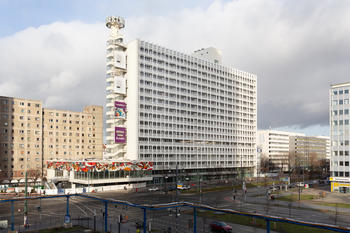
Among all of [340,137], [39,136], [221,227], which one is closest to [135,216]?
[221,227]

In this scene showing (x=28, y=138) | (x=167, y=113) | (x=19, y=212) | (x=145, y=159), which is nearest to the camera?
(x=19, y=212)

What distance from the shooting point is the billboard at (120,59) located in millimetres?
114794

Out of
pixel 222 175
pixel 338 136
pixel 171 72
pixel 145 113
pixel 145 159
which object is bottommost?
pixel 222 175

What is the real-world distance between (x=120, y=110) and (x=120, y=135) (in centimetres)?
912

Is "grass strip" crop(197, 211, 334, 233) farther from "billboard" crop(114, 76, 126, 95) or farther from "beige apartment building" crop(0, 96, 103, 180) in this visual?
"beige apartment building" crop(0, 96, 103, 180)

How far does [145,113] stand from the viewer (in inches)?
4614

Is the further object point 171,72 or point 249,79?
point 249,79

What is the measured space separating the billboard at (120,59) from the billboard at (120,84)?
177 inches

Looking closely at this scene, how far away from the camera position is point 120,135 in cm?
11350

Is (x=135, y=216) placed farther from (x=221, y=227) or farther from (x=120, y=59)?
(x=120, y=59)

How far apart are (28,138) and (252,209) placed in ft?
354

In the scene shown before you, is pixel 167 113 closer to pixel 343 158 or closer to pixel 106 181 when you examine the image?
pixel 106 181

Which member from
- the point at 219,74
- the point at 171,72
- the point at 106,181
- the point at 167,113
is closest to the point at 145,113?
the point at 167,113

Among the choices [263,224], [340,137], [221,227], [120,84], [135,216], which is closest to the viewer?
[221,227]
